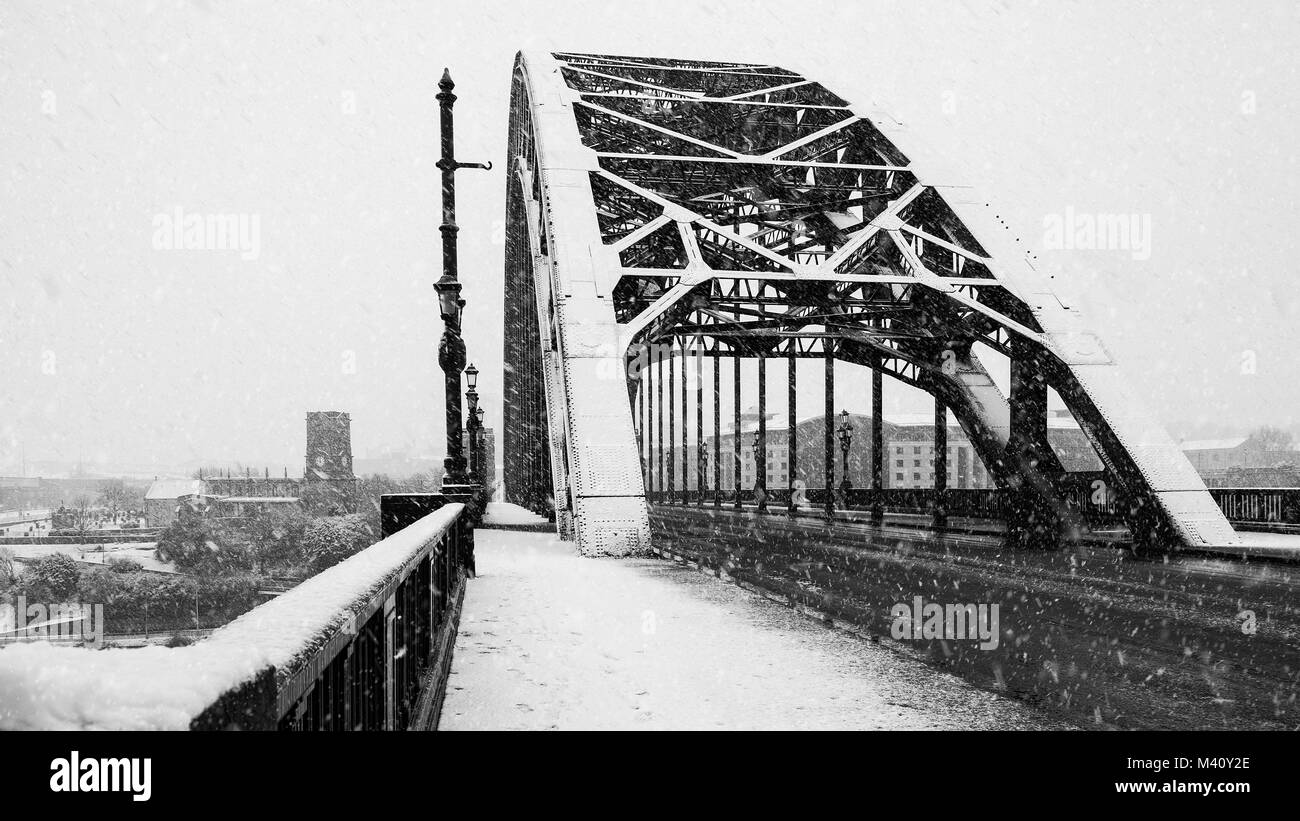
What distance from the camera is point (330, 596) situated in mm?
2551

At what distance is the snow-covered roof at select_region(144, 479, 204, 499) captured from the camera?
297ft

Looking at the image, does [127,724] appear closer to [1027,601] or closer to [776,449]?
[1027,601]

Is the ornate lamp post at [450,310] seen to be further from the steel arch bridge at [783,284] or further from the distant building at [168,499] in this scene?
the distant building at [168,499]

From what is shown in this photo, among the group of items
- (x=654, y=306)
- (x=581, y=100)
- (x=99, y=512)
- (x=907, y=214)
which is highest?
(x=581, y=100)

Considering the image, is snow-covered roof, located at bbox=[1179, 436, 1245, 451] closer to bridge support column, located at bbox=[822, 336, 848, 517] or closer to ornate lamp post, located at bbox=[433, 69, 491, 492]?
bridge support column, located at bbox=[822, 336, 848, 517]

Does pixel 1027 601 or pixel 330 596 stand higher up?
pixel 330 596

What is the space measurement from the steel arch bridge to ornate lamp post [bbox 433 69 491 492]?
327 cm

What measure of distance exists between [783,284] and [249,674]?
2122 cm

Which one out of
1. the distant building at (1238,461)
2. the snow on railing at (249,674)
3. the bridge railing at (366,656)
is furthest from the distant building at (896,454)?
the snow on railing at (249,674)

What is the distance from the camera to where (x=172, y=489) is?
310 feet

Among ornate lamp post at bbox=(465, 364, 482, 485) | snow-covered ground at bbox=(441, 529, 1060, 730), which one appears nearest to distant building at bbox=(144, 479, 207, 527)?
ornate lamp post at bbox=(465, 364, 482, 485)

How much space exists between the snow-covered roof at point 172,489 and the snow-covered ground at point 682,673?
8596 cm
